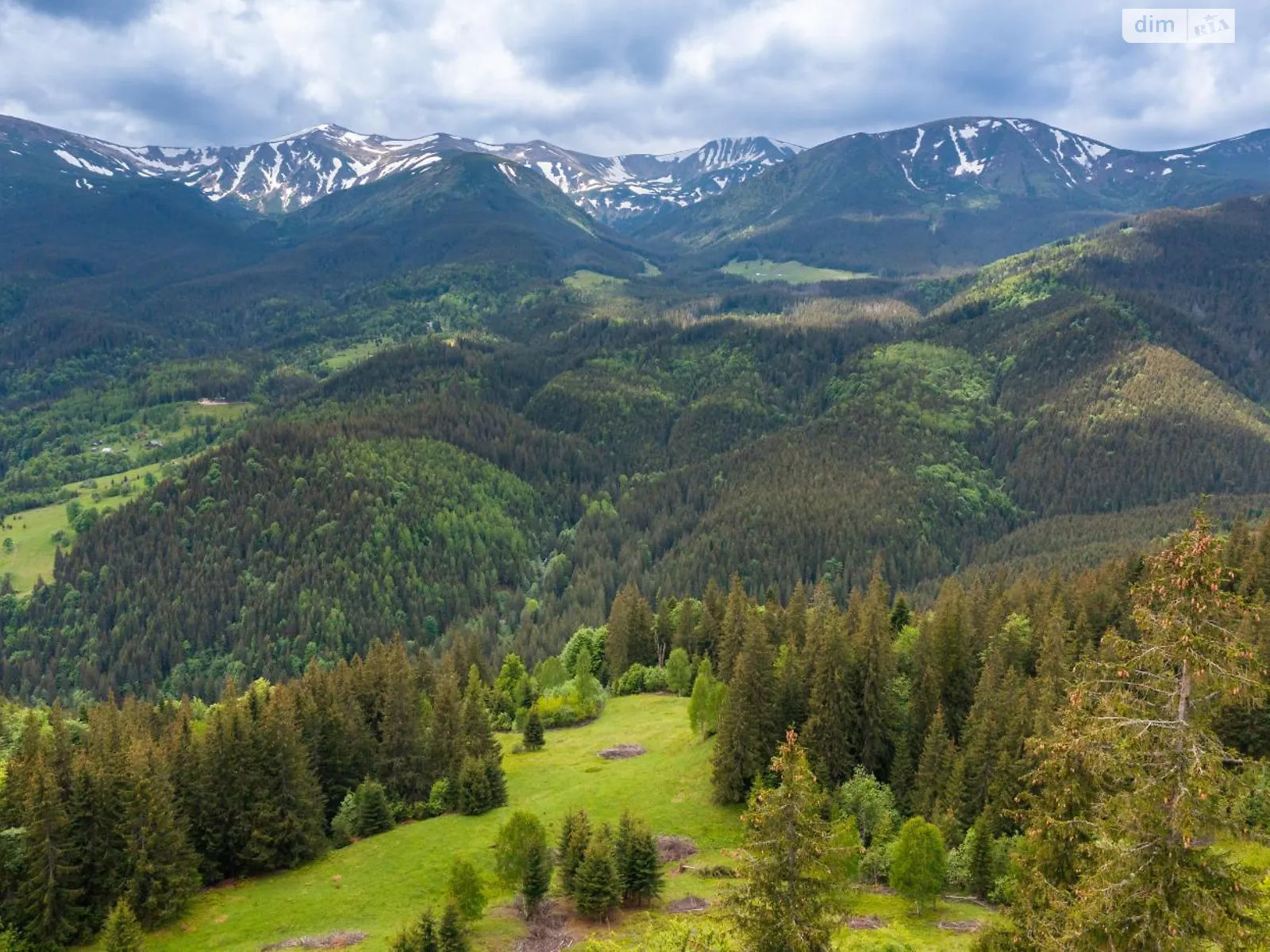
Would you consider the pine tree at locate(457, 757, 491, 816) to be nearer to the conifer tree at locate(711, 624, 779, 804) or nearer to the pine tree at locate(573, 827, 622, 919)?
the pine tree at locate(573, 827, 622, 919)

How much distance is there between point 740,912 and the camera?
98.9 feet

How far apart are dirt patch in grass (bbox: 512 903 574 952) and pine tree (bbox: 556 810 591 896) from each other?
5.69ft

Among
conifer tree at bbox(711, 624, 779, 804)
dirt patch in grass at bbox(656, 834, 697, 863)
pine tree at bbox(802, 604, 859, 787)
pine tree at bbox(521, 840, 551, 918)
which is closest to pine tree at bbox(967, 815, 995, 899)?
pine tree at bbox(802, 604, 859, 787)

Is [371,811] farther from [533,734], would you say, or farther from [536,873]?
[536,873]

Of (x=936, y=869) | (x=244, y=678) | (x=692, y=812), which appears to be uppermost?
(x=936, y=869)

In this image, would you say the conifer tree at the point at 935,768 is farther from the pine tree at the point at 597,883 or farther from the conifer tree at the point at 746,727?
the pine tree at the point at 597,883

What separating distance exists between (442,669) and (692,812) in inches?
1904

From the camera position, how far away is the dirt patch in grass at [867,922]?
53.1 metres

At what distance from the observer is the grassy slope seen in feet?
183

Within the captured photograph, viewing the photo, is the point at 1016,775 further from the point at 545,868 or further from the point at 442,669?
the point at 442,669

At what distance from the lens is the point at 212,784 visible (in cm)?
6894

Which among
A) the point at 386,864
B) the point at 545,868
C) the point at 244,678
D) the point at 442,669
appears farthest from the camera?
the point at 244,678

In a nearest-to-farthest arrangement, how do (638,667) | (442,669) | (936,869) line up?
1. (936,869)
2. (442,669)
3. (638,667)

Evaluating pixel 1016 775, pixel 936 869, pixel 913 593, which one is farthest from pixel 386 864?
pixel 913 593
